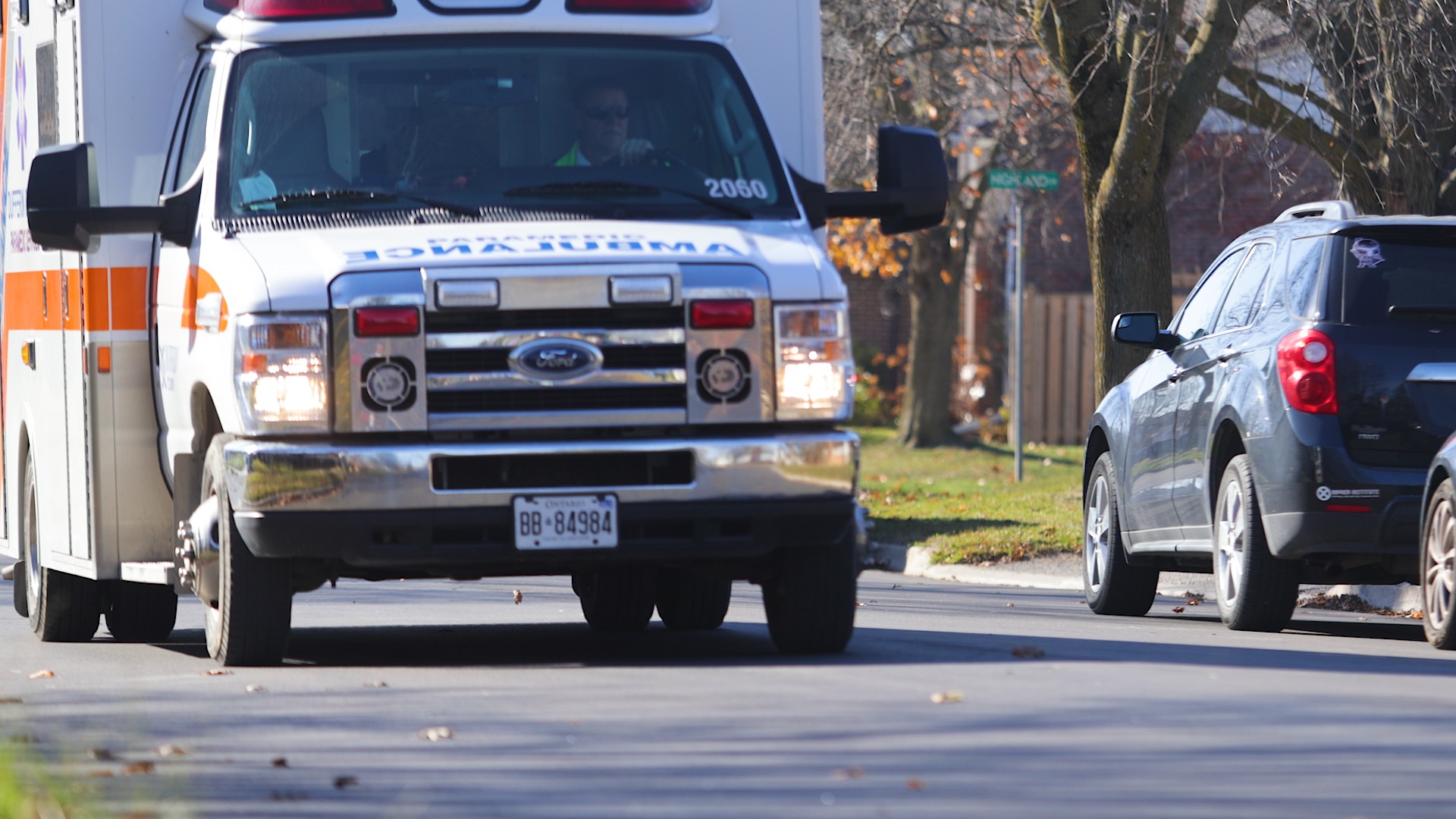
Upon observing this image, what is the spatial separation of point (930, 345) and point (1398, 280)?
20.1 meters

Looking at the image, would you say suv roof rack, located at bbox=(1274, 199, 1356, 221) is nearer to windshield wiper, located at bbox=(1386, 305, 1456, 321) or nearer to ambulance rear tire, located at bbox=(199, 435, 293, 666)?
windshield wiper, located at bbox=(1386, 305, 1456, 321)

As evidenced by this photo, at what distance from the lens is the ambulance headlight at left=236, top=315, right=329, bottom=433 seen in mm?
7820

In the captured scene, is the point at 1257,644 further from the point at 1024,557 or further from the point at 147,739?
the point at 1024,557

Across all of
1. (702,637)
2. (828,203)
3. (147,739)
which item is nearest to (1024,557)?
(702,637)

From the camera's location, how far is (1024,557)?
50.8 feet

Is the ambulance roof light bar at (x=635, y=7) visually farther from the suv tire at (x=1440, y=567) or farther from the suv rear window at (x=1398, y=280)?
the suv tire at (x=1440, y=567)

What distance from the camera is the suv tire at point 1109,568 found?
1186 centimetres

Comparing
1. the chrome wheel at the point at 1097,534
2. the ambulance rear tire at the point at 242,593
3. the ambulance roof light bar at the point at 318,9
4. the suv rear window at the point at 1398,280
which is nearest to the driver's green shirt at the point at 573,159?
the ambulance roof light bar at the point at 318,9

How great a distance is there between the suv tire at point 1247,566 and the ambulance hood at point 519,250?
2652mm

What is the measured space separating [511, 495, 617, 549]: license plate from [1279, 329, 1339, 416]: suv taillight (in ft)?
10.3

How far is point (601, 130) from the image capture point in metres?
8.70

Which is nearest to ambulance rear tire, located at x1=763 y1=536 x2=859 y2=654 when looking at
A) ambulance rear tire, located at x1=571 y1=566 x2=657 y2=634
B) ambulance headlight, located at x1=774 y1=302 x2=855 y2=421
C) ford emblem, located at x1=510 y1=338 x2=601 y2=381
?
ambulance headlight, located at x1=774 y1=302 x2=855 y2=421

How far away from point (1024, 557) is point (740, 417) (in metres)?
7.78

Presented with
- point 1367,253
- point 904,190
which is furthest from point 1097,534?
point 904,190
